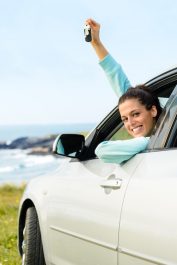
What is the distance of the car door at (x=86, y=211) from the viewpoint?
4.22 meters

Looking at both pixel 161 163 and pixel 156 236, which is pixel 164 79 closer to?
pixel 161 163

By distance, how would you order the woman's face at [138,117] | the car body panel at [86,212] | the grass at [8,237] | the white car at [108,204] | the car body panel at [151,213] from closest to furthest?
the car body panel at [151,213] → the white car at [108,204] → the car body panel at [86,212] → the woman's face at [138,117] → the grass at [8,237]

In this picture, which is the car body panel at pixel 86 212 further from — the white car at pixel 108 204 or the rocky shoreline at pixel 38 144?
the rocky shoreline at pixel 38 144

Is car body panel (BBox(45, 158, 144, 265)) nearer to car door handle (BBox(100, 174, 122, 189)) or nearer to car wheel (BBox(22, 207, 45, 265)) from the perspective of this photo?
car door handle (BBox(100, 174, 122, 189))

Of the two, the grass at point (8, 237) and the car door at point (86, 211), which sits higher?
the car door at point (86, 211)

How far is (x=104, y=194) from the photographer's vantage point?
4391mm

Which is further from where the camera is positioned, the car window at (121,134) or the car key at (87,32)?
the car key at (87,32)

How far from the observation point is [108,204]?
168 inches

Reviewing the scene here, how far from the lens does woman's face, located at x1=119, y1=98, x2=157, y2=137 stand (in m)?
4.59

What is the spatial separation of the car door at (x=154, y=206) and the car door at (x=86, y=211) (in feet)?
0.37

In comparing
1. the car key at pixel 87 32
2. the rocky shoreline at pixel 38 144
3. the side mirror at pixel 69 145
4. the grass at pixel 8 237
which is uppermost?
the car key at pixel 87 32

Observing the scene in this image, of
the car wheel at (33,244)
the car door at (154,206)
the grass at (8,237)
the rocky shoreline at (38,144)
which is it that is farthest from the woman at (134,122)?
the rocky shoreline at (38,144)

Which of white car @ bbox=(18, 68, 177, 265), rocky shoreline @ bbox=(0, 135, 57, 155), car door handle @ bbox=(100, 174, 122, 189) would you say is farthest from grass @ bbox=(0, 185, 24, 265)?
rocky shoreline @ bbox=(0, 135, 57, 155)

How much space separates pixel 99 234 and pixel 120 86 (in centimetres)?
139
